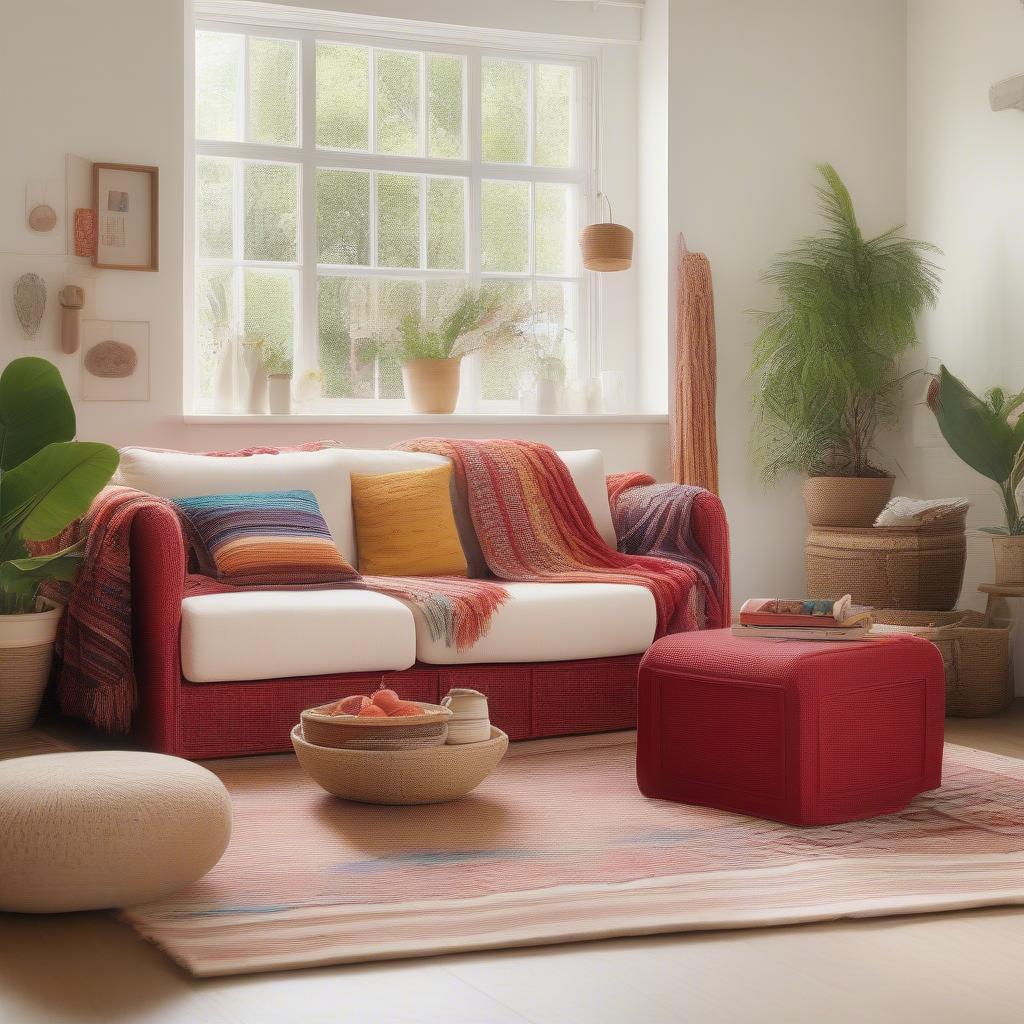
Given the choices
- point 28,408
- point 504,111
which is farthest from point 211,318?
point 504,111

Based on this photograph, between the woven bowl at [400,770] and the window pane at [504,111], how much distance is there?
313 centimetres

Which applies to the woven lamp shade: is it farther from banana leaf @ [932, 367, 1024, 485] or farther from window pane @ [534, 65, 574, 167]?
banana leaf @ [932, 367, 1024, 485]

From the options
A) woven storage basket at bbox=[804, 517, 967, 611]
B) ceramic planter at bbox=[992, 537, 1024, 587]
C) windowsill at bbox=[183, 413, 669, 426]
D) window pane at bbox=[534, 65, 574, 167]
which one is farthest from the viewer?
window pane at bbox=[534, 65, 574, 167]

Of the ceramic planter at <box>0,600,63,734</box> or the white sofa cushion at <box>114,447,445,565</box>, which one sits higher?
the white sofa cushion at <box>114,447,445,565</box>

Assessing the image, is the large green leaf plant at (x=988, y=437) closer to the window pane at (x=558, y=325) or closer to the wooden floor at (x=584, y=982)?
the window pane at (x=558, y=325)

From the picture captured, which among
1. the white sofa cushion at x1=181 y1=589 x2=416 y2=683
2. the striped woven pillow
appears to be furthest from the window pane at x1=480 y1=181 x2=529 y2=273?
the white sofa cushion at x1=181 y1=589 x2=416 y2=683

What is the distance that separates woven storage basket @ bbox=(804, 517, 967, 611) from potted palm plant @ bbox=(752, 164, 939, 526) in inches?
13.4

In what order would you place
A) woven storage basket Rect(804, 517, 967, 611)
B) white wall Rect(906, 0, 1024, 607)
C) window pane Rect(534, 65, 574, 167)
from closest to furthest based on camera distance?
woven storage basket Rect(804, 517, 967, 611)
white wall Rect(906, 0, 1024, 607)
window pane Rect(534, 65, 574, 167)

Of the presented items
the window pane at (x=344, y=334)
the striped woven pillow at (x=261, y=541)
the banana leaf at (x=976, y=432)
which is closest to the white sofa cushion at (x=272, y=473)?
the striped woven pillow at (x=261, y=541)

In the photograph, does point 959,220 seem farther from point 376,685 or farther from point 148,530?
point 148,530

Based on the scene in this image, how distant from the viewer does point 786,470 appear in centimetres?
559

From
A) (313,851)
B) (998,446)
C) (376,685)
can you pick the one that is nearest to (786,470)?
(998,446)

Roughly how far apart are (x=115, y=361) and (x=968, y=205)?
10.6 feet

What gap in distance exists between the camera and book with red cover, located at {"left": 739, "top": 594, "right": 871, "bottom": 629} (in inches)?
124
